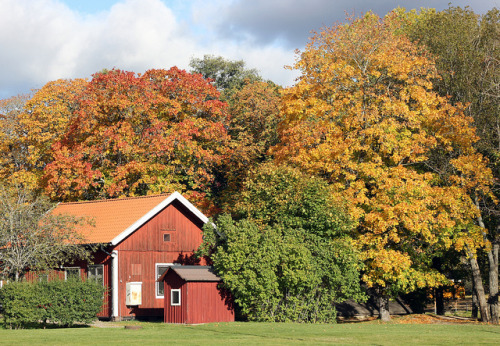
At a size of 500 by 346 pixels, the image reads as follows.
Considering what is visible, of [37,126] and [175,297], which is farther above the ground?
[37,126]

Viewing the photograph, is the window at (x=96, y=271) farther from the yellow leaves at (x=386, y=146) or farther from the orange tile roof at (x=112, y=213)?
the yellow leaves at (x=386, y=146)

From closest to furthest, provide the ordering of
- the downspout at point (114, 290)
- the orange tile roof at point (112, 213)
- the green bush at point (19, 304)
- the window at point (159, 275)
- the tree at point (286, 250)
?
1. the green bush at point (19, 304)
2. the tree at point (286, 250)
3. the downspout at point (114, 290)
4. the orange tile roof at point (112, 213)
5. the window at point (159, 275)

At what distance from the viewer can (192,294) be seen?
29141mm

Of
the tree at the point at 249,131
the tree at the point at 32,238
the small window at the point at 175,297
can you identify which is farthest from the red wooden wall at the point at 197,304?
the tree at the point at 249,131

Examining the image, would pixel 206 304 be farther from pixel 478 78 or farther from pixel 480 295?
pixel 478 78

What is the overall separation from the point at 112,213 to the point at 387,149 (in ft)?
46.8

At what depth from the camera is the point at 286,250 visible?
30359mm

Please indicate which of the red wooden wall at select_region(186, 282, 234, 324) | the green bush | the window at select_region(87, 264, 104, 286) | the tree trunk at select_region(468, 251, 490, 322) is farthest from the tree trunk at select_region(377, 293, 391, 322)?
the green bush

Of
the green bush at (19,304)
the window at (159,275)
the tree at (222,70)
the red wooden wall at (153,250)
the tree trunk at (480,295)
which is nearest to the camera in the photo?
the green bush at (19,304)

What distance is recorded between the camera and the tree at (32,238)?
2952 cm

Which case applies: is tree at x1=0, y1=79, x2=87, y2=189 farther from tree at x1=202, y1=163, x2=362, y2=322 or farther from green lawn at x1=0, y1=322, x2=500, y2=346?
green lawn at x1=0, y1=322, x2=500, y2=346

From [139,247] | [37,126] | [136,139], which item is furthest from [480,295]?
[37,126]

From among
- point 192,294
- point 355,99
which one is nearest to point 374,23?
point 355,99

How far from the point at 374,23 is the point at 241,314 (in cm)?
2042
